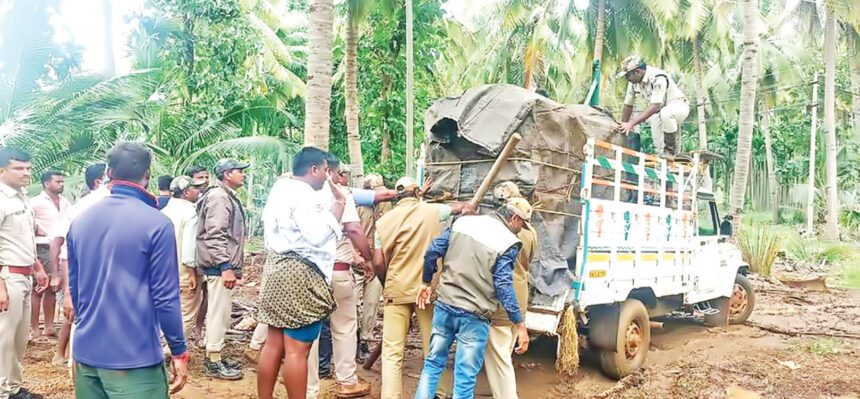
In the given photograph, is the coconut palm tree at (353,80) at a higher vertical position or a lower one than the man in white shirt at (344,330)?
higher

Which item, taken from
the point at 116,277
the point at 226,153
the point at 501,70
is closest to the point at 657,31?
the point at 501,70

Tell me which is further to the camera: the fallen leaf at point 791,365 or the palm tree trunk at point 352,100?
the palm tree trunk at point 352,100

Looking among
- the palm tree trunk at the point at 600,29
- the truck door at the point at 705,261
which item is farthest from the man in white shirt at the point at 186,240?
the palm tree trunk at the point at 600,29

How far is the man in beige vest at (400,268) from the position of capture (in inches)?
190

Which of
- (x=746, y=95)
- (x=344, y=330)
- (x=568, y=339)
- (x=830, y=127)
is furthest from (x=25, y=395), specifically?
(x=830, y=127)

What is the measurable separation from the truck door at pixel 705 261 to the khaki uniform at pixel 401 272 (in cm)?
339

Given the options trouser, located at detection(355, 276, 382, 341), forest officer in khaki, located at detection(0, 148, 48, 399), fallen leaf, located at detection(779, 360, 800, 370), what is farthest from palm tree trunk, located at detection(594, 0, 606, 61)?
forest officer in khaki, located at detection(0, 148, 48, 399)

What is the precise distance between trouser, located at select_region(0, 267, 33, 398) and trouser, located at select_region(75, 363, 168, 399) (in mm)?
2153

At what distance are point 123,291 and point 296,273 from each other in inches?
53.0

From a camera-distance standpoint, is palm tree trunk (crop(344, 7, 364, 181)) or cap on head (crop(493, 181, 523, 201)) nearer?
cap on head (crop(493, 181, 523, 201))

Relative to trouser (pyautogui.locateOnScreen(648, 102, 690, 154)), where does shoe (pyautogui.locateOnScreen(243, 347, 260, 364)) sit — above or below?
below

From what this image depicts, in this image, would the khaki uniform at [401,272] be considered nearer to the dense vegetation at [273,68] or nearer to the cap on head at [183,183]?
the cap on head at [183,183]

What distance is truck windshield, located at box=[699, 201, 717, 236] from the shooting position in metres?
7.41

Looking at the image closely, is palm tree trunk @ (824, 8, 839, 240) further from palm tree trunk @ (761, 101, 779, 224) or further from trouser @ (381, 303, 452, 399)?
trouser @ (381, 303, 452, 399)
